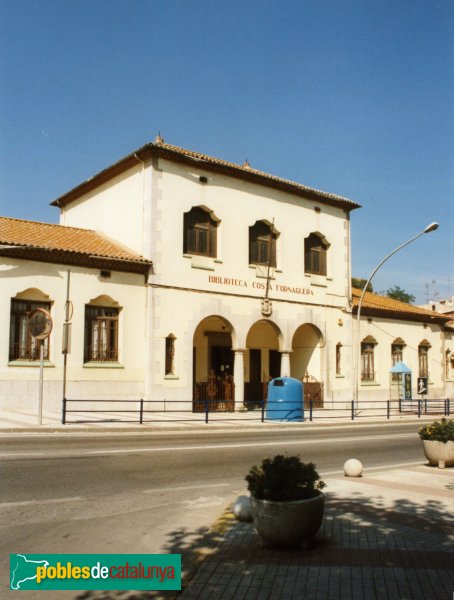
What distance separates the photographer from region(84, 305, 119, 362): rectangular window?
2281 centimetres

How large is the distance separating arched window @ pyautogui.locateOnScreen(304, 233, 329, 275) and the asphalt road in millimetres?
13566

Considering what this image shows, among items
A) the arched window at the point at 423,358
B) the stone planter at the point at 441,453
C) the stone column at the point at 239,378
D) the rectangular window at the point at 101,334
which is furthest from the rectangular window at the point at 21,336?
the arched window at the point at 423,358

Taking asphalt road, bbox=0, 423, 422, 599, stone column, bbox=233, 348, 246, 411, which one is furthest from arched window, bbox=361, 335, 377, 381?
asphalt road, bbox=0, 423, 422, 599

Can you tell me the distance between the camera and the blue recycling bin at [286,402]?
75.5 ft

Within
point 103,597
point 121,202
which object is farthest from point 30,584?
point 121,202

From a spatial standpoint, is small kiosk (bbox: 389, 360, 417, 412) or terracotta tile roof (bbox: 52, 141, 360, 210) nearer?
terracotta tile roof (bbox: 52, 141, 360, 210)

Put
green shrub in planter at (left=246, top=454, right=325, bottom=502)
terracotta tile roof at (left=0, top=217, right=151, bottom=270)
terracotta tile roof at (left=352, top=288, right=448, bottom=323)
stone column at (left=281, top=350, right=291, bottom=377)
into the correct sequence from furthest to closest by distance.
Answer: terracotta tile roof at (left=352, top=288, right=448, bottom=323), stone column at (left=281, top=350, right=291, bottom=377), terracotta tile roof at (left=0, top=217, right=151, bottom=270), green shrub in planter at (left=246, top=454, right=325, bottom=502)

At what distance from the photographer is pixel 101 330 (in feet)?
75.8

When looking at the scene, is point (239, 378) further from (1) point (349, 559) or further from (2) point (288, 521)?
(1) point (349, 559)

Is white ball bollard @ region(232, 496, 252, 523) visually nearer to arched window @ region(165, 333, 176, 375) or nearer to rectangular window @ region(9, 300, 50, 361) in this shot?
rectangular window @ region(9, 300, 50, 361)

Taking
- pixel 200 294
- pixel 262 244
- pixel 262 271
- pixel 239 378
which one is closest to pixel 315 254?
pixel 262 244

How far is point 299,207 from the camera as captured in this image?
3005 cm

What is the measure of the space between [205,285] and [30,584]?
20.9 meters

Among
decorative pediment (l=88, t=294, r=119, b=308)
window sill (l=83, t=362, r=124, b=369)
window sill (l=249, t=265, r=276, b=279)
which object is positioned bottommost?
window sill (l=83, t=362, r=124, b=369)
